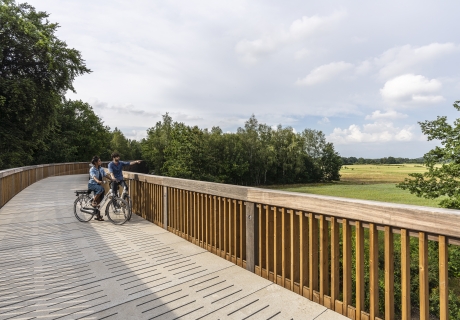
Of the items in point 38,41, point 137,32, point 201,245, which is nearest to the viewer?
point 201,245

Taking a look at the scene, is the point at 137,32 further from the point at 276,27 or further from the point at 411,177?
the point at 411,177

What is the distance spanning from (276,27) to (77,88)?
15.9 meters

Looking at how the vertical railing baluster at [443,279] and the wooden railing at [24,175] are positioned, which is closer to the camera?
the vertical railing baluster at [443,279]

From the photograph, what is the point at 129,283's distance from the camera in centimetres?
307

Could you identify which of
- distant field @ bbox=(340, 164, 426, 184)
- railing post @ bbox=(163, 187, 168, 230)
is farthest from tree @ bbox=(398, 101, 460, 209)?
distant field @ bbox=(340, 164, 426, 184)

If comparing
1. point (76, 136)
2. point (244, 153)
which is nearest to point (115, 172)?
point (76, 136)

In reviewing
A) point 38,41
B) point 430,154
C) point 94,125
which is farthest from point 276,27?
point 94,125

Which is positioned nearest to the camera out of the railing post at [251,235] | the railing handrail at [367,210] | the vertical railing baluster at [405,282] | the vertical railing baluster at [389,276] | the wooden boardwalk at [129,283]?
the railing handrail at [367,210]

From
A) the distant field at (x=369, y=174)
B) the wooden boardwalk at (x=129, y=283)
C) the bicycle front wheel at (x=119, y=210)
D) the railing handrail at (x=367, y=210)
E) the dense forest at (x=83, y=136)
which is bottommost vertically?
the distant field at (x=369, y=174)

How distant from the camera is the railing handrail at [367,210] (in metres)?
1.79

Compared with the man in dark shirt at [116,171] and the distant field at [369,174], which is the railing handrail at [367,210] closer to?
the man in dark shirt at [116,171]

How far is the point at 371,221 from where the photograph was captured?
2182mm

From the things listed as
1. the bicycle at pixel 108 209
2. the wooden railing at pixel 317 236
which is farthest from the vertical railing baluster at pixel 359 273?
the bicycle at pixel 108 209

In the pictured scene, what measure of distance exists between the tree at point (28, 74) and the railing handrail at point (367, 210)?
18855 mm
